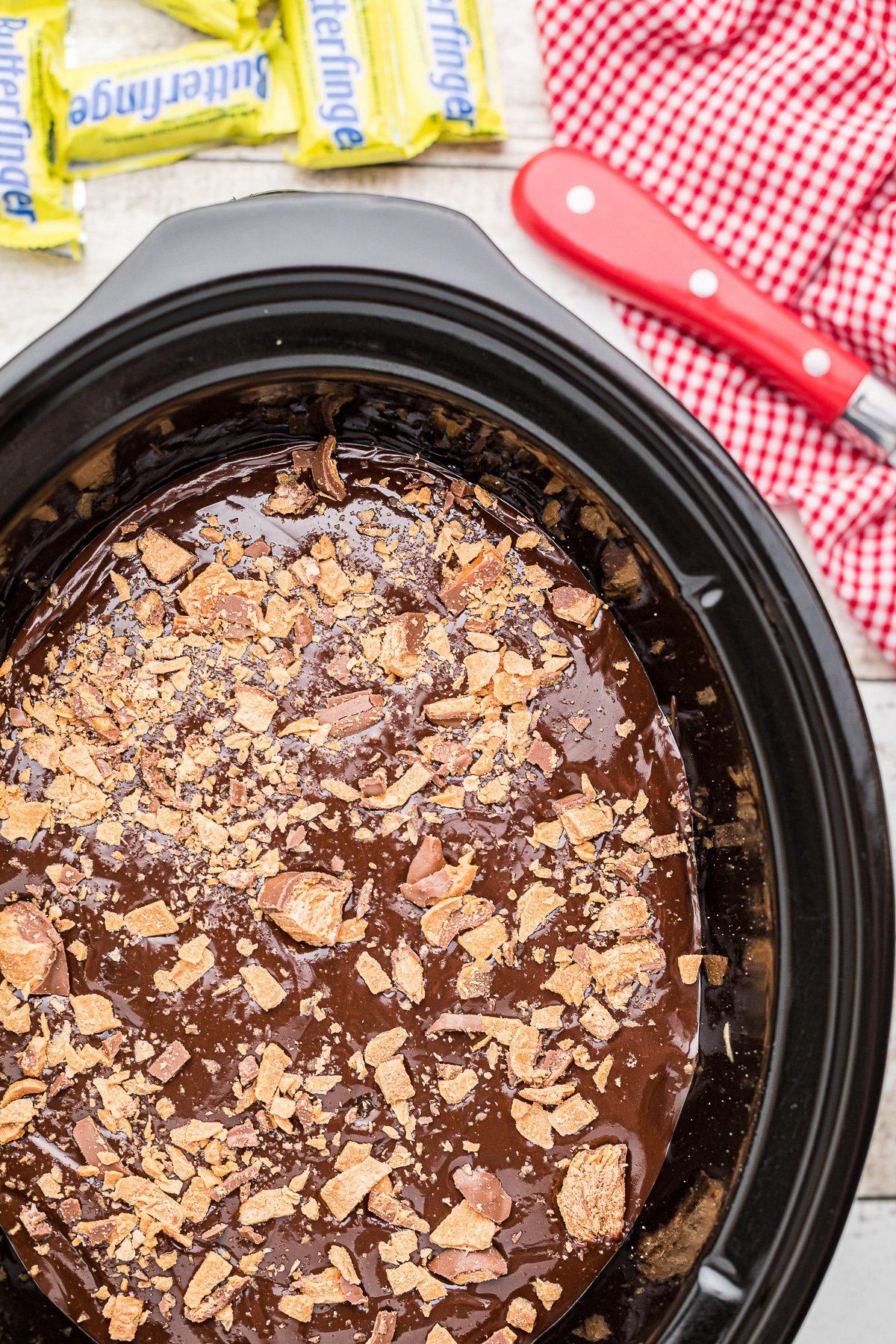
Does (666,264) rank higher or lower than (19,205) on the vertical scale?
higher

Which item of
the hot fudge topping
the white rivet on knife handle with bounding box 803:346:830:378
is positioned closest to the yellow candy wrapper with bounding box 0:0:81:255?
the hot fudge topping

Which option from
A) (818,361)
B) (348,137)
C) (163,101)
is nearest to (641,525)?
(818,361)

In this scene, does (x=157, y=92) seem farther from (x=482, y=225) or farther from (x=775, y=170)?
(x=775, y=170)

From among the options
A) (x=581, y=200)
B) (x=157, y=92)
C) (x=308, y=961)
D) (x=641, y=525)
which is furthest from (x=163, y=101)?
(x=308, y=961)

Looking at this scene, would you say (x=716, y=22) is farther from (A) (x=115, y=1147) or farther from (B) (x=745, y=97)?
(A) (x=115, y=1147)

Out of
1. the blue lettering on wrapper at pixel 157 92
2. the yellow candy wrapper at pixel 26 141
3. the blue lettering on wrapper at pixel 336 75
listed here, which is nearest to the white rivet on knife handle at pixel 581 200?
the blue lettering on wrapper at pixel 336 75

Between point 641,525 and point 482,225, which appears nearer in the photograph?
point 641,525

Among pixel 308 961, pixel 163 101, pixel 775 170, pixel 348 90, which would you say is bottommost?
pixel 308 961

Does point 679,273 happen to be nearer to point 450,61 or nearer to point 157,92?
point 450,61
